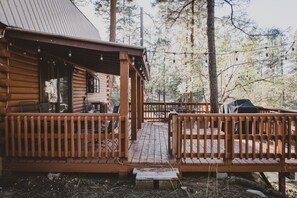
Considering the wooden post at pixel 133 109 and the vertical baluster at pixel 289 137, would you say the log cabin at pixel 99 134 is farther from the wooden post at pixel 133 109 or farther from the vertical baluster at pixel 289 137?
the wooden post at pixel 133 109

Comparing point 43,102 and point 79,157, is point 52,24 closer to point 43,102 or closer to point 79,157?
point 43,102

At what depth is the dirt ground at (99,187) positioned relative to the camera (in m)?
4.28

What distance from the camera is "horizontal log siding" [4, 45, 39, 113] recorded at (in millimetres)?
5133

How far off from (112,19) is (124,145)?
38.0ft

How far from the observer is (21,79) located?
5566mm

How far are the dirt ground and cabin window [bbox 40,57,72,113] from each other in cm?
226

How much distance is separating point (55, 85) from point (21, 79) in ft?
6.74

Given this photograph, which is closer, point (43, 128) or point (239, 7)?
point (43, 128)

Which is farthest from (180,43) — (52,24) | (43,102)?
(43,102)

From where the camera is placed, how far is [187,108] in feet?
39.5

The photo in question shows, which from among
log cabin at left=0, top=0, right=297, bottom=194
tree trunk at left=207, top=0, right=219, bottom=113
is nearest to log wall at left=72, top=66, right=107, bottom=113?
log cabin at left=0, top=0, right=297, bottom=194

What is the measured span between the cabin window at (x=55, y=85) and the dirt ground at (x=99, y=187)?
2260 millimetres

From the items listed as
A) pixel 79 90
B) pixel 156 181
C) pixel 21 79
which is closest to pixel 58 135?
pixel 21 79

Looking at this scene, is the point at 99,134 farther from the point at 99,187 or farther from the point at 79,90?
the point at 79,90
